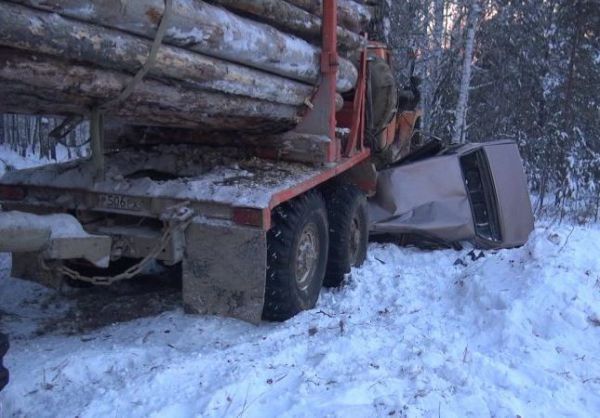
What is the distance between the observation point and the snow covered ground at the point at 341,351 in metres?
3.54

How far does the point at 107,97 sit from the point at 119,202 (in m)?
1.23

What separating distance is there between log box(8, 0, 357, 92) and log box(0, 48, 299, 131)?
284mm

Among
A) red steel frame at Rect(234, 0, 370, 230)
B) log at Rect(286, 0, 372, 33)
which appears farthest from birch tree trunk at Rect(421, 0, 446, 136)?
red steel frame at Rect(234, 0, 370, 230)

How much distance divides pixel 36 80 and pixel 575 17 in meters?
15.0

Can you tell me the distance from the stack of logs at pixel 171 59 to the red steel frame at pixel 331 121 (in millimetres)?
107

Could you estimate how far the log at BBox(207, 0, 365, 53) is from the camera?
4.58 metres

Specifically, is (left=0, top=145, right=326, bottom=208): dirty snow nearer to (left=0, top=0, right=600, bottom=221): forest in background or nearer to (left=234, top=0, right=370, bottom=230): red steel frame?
(left=234, top=0, right=370, bottom=230): red steel frame

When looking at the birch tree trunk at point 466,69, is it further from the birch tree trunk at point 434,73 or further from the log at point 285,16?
the log at point 285,16

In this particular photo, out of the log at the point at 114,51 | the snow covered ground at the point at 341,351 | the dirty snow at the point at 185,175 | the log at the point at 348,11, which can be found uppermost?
the log at the point at 348,11

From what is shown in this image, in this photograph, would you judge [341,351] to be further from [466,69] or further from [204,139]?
[466,69]

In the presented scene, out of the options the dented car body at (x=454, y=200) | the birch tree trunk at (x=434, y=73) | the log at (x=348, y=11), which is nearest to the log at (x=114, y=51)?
the log at (x=348, y=11)

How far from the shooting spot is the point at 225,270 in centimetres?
459

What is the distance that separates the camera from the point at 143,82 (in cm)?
389

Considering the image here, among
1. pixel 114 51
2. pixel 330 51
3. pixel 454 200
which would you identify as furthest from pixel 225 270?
pixel 454 200
